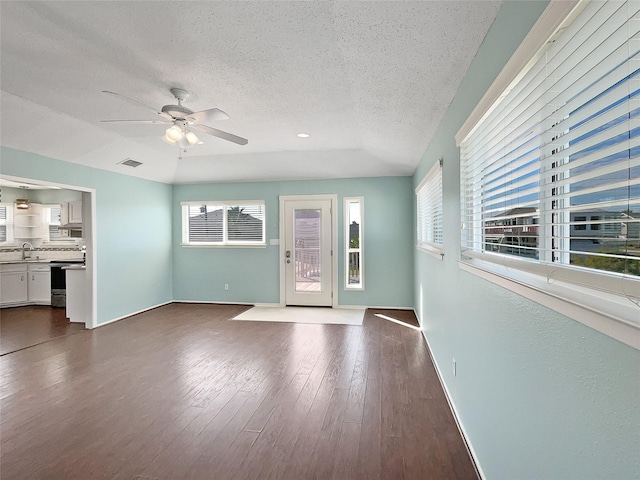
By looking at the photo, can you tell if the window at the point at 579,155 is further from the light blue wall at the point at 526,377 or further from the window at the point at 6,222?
the window at the point at 6,222

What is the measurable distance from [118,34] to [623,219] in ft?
8.77

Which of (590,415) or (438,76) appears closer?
(590,415)

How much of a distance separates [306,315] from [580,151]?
5.09 metres

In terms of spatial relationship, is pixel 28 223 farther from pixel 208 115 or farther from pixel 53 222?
pixel 208 115

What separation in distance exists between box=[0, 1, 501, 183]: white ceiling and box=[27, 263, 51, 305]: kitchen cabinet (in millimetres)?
3537

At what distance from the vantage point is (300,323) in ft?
17.3

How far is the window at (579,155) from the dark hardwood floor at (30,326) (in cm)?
533

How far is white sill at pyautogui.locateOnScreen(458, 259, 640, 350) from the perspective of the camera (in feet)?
2.46

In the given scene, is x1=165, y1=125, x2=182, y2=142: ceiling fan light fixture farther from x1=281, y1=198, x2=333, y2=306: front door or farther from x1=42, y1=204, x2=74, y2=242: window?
x1=42, y1=204, x2=74, y2=242: window

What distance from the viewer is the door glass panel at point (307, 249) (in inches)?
251

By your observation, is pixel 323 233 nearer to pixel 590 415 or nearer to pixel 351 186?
pixel 351 186

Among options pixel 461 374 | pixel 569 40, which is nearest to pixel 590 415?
pixel 569 40

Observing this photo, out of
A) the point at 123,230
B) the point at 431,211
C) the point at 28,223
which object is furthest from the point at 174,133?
the point at 28,223

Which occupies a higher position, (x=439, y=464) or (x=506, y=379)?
(x=506, y=379)
